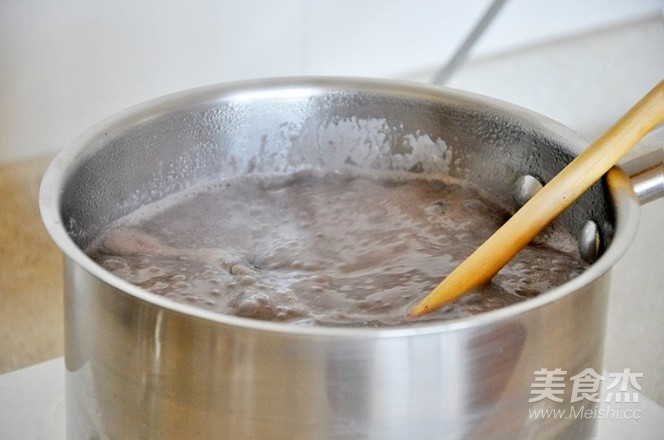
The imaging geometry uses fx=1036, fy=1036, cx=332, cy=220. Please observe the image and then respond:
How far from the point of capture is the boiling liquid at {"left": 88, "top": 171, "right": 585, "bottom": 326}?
2.52ft

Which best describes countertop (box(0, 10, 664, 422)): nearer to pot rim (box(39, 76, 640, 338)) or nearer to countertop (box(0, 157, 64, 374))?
countertop (box(0, 157, 64, 374))

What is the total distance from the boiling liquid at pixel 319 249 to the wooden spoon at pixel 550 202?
0.9 inches

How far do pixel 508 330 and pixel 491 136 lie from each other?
0.35m

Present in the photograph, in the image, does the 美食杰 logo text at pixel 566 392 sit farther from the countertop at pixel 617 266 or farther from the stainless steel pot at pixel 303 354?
the countertop at pixel 617 266

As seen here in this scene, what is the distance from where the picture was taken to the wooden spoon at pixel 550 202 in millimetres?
741

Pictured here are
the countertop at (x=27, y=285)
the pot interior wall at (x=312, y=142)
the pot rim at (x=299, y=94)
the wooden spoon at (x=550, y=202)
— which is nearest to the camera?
the pot rim at (x=299, y=94)

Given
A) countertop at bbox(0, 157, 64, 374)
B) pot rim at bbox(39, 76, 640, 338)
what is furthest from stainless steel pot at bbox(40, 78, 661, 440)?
countertop at bbox(0, 157, 64, 374)

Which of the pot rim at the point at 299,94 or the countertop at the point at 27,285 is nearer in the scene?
the pot rim at the point at 299,94

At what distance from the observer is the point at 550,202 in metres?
0.76

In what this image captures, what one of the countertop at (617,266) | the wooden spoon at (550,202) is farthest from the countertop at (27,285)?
the wooden spoon at (550,202)

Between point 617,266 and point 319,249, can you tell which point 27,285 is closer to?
point 319,249

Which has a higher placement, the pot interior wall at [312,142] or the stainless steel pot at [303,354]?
the pot interior wall at [312,142]

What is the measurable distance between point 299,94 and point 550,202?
301 millimetres

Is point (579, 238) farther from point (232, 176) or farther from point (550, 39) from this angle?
point (550, 39)
